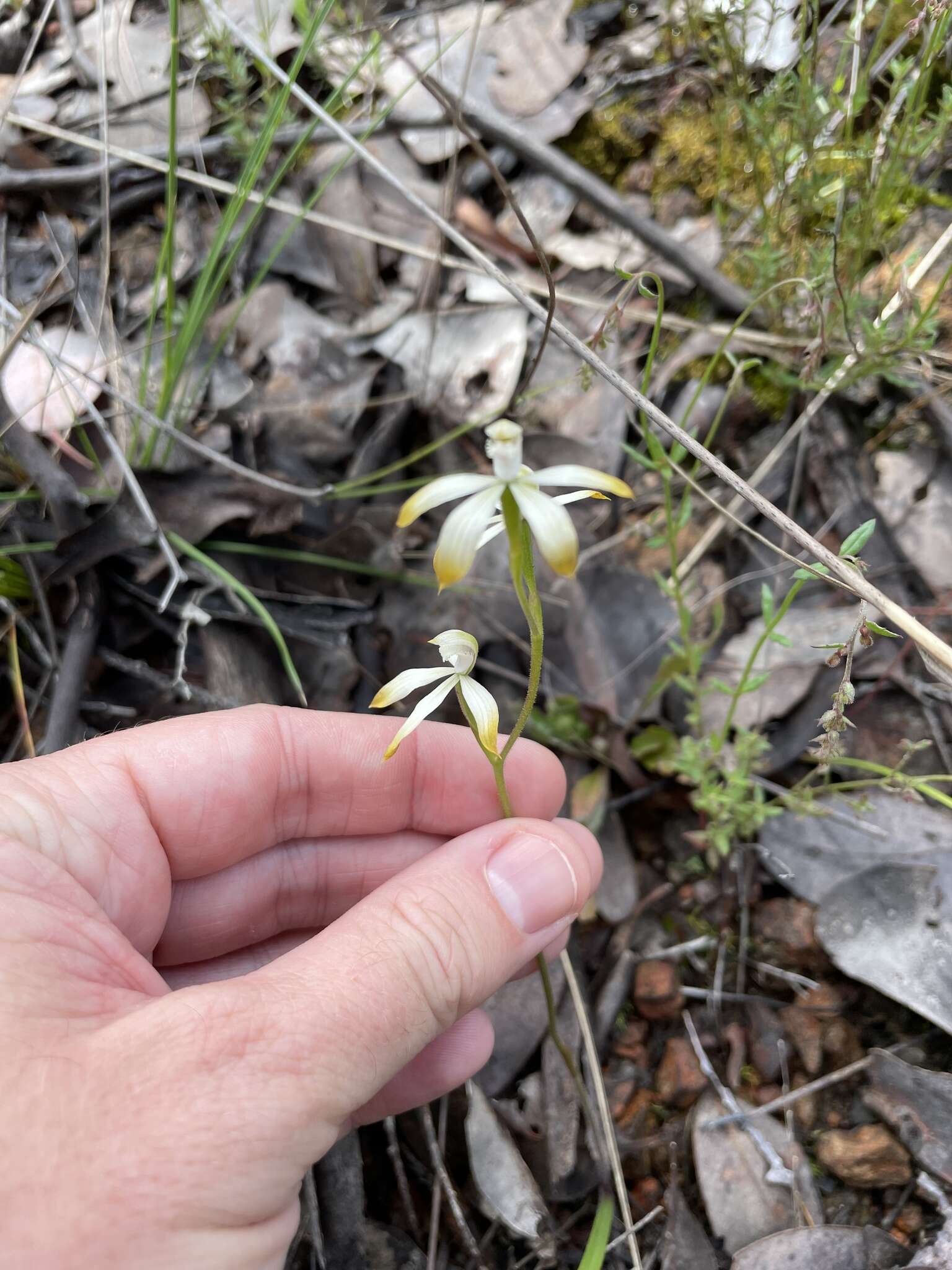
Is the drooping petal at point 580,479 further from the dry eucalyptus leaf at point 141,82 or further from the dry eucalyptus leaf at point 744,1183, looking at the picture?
the dry eucalyptus leaf at point 141,82

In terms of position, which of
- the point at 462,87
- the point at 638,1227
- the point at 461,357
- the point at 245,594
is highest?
the point at 462,87

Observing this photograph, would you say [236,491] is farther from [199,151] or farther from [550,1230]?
[550,1230]

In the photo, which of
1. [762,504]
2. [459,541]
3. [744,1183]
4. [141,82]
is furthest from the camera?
[141,82]

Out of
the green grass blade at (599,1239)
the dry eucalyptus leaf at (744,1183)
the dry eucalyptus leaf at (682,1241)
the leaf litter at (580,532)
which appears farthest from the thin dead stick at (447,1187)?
the dry eucalyptus leaf at (744,1183)

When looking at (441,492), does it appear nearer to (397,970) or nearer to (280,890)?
(397,970)

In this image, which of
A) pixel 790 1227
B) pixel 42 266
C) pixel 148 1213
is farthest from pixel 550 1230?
pixel 42 266

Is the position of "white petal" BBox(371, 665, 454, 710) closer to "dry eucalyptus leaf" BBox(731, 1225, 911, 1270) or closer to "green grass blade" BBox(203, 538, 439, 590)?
"green grass blade" BBox(203, 538, 439, 590)

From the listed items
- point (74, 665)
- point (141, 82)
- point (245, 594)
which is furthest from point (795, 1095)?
point (141, 82)
